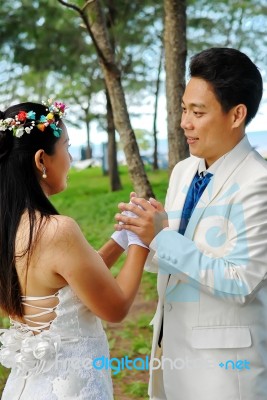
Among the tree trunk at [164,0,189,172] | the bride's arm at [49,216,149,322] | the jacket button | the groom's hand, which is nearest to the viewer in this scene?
the bride's arm at [49,216,149,322]

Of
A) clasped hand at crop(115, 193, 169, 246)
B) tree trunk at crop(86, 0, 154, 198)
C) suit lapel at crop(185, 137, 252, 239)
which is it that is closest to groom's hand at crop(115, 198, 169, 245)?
clasped hand at crop(115, 193, 169, 246)

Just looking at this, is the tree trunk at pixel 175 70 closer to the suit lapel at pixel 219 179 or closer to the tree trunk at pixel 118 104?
the tree trunk at pixel 118 104

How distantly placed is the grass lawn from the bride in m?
1.64

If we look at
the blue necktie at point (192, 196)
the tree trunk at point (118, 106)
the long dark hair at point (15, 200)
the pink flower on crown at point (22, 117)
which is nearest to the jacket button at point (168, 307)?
the blue necktie at point (192, 196)

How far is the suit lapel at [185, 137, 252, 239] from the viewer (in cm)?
196

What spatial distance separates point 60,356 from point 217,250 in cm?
62

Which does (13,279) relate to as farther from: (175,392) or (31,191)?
(175,392)

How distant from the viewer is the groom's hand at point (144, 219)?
189 cm

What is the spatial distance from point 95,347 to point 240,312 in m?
0.50

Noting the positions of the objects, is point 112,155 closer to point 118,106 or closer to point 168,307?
point 118,106

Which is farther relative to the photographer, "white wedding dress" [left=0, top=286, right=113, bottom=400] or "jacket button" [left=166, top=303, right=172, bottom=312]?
"jacket button" [left=166, top=303, right=172, bottom=312]

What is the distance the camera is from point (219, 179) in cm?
198

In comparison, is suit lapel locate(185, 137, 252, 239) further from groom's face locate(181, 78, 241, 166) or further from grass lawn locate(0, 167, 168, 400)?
grass lawn locate(0, 167, 168, 400)

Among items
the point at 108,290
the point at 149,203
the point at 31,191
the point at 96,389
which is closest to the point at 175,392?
the point at 96,389
